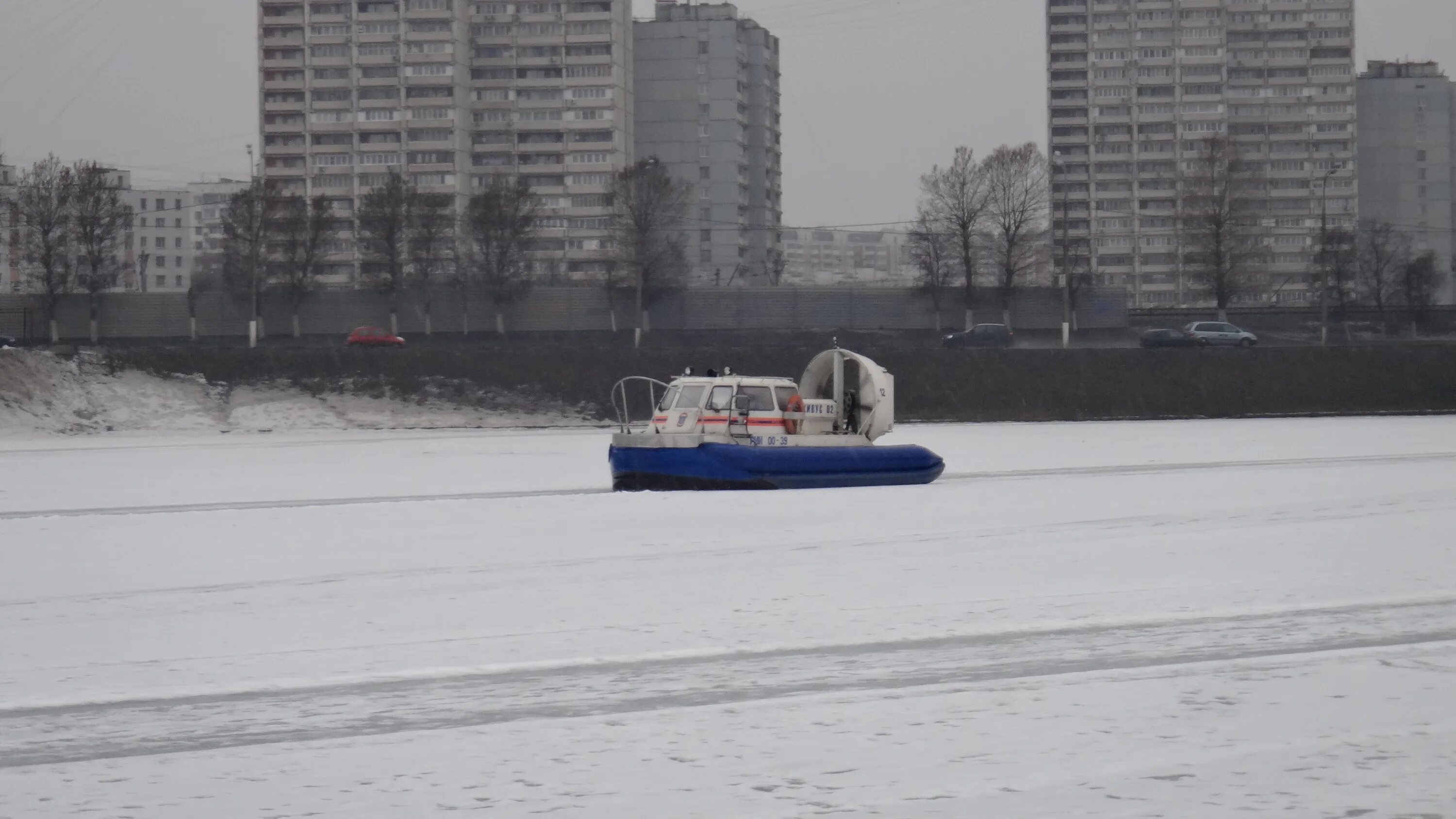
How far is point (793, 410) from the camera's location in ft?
65.5

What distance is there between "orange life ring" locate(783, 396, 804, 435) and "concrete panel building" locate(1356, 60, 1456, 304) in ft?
372

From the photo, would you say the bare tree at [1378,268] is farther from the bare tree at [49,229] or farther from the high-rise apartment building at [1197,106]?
the bare tree at [49,229]

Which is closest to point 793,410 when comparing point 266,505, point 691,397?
point 691,397

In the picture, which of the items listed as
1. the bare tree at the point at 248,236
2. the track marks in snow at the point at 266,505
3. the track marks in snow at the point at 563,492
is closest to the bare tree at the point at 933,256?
the bare tree at the point at 248,236

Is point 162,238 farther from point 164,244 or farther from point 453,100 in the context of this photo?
point 453,100

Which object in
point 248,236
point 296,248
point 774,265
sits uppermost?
point 774,265

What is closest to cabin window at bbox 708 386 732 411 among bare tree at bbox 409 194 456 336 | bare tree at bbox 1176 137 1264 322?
bare tree at bbox 409 194 456 336

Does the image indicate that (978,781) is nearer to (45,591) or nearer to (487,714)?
(487,714)

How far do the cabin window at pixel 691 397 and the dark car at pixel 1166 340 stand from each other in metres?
34.1

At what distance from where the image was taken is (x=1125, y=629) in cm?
829

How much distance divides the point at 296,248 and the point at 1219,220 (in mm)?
41655

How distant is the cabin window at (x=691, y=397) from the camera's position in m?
19.7

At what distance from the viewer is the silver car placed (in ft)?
171

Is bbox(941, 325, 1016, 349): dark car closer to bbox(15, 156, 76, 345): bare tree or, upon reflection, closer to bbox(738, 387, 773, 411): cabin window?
bbox(738, 387, 773, 411): cabin window
